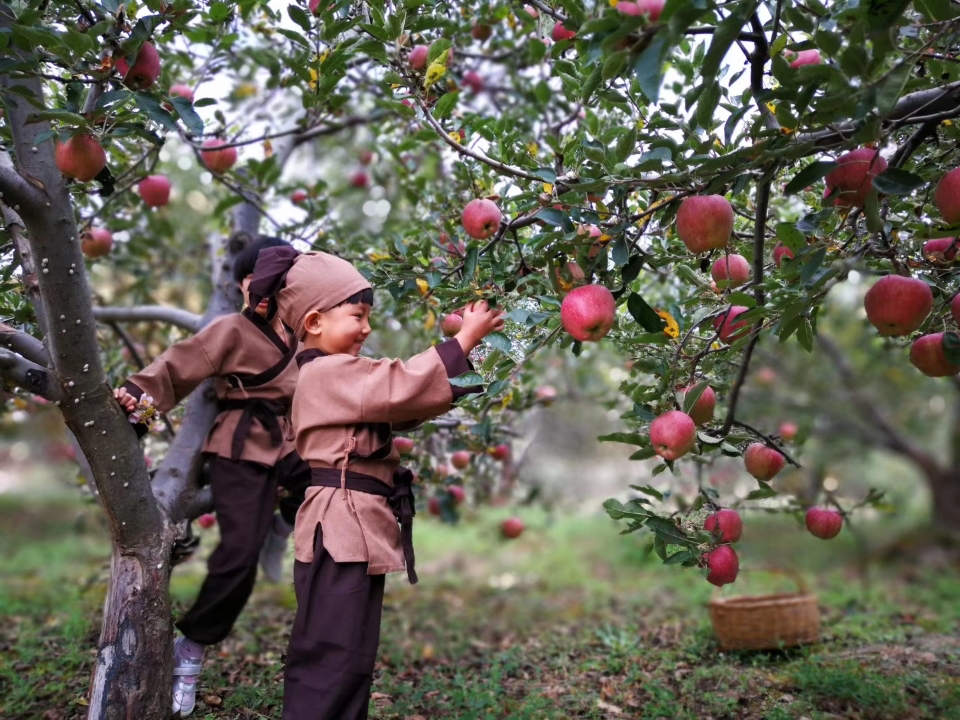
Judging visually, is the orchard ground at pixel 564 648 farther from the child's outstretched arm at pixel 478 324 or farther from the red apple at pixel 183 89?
the red apple at pixel 183 89

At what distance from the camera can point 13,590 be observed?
4.65m

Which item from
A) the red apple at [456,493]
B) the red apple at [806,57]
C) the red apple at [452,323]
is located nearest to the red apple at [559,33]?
the red apple at [806,57]

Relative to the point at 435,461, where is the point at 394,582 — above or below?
below

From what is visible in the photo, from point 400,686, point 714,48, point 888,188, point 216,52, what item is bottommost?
point 400,686

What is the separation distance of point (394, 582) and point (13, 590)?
2382 millimetres

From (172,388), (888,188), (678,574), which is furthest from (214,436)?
(678,574)

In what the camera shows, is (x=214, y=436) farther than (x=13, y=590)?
No

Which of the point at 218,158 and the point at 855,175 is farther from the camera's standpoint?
the point at 218,158

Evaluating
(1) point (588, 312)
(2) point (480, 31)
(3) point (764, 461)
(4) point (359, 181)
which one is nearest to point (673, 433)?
(1) point (588, 312)

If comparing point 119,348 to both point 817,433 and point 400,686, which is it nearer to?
point 400,686

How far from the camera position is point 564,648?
343 centimetres

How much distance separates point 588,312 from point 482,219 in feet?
1.73

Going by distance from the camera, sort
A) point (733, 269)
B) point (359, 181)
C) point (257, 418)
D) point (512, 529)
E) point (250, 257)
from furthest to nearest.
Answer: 1. point (359, 181)
2. point (512, 529)
3. point (250, 257)
4. point (257, 418)
5. point (733, 269)

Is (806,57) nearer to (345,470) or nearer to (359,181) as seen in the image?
(345,470)
